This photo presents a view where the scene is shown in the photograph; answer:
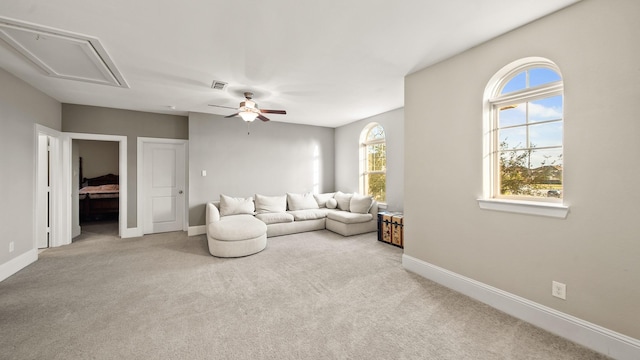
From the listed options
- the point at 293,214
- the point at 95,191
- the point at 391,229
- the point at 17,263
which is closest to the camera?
the point at 17,263

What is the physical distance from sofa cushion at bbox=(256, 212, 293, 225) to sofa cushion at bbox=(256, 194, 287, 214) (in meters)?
0.27

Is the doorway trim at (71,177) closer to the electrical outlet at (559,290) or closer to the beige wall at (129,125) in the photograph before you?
the beige wall at (129,125)

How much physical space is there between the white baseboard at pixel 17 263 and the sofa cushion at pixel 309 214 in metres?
4.06

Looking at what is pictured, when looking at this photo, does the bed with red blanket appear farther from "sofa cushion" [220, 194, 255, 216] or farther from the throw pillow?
the throw pillow

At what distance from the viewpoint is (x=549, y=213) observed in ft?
6.61

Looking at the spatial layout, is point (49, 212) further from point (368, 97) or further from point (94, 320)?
point (368, 97)

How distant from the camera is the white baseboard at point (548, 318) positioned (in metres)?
1.70

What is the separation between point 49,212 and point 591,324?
735 centimetres

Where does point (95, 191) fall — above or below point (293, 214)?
above

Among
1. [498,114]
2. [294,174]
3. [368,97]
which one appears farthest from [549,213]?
[294,174]

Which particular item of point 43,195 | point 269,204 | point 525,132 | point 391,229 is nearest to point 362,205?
point 391,229

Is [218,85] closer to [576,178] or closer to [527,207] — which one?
[527,207]

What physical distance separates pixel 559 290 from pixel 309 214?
412 centimetres

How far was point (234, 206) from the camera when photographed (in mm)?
5109
